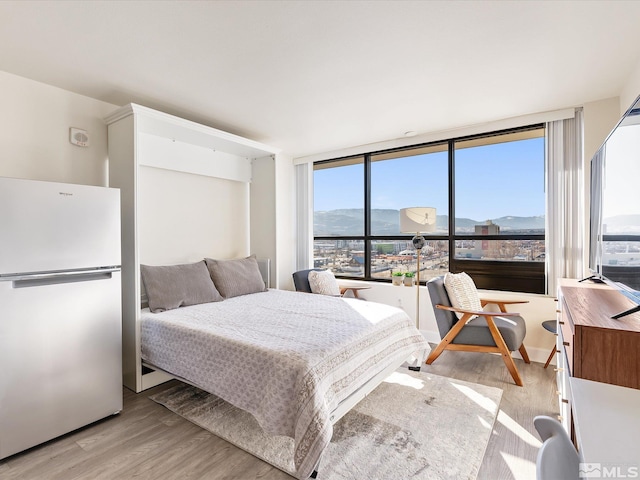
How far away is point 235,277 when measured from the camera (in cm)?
368

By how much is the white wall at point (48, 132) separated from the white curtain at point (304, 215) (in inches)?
105

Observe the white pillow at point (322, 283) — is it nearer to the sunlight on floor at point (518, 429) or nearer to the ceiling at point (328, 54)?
the ceiling at point (328, 54)

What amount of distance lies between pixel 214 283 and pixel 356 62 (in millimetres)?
2530

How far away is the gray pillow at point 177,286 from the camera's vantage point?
2.96 m

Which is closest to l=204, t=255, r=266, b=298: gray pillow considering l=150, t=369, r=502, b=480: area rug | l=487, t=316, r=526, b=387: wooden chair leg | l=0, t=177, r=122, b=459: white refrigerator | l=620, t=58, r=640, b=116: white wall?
l=150, t=369, r=502, b=480: area rug

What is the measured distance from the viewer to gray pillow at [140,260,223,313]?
2959 mm

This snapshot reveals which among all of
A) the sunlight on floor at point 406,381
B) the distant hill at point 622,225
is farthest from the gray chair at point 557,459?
the sunlight on floor at point 406,381

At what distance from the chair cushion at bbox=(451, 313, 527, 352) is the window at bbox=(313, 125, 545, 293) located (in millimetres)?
834

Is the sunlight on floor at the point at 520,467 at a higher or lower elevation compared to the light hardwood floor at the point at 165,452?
higher

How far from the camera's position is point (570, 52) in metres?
2.28

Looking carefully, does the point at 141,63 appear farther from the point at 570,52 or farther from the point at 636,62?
the point at 636,62

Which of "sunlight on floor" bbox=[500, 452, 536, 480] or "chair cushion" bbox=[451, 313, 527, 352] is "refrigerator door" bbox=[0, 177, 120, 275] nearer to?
"sunlight on floor" bbox=[500, 452, 536, 480]

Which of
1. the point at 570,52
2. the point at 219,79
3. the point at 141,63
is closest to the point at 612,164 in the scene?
the point at 570,52
